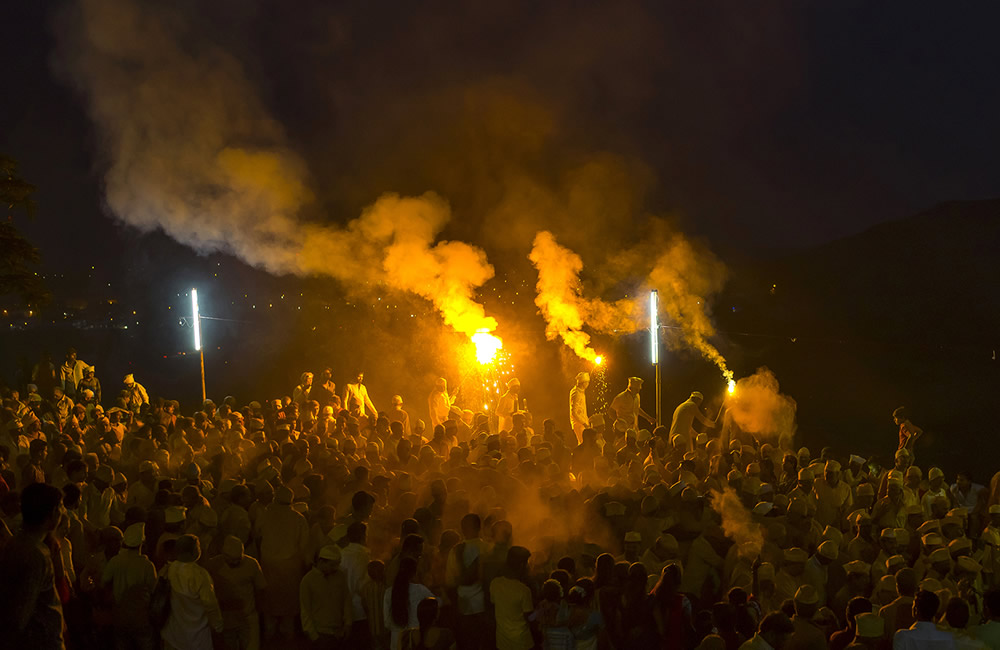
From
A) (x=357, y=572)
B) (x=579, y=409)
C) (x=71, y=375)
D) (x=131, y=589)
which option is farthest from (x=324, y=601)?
(x=71, y=375)

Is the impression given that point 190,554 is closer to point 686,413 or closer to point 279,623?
point 279,623

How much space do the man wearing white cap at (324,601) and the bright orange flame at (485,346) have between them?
9555 mm

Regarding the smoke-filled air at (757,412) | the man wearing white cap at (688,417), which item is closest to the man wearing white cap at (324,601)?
the man wearing white cap at (688,417)

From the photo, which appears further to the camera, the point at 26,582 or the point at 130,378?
the point at 130,378

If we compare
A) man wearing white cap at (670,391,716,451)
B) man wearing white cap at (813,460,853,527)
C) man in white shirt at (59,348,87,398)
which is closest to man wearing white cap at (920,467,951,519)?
man wearing white cap at (813,460,853,527)

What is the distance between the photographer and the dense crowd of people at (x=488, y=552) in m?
4.93

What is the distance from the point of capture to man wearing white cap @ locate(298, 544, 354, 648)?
228 inches

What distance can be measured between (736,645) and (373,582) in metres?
2.51

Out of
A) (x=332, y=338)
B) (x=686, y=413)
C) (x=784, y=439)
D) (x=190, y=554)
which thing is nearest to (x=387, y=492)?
(x=190, y=554)

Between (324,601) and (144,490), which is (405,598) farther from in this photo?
(144,490)

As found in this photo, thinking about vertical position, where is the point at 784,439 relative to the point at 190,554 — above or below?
above

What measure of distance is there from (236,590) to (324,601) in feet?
1.98

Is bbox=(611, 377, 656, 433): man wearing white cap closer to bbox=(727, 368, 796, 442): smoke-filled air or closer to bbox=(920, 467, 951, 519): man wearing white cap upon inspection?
bbox=(727, 368, 796, 442): smoke-filled air

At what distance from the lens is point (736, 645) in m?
4.85
